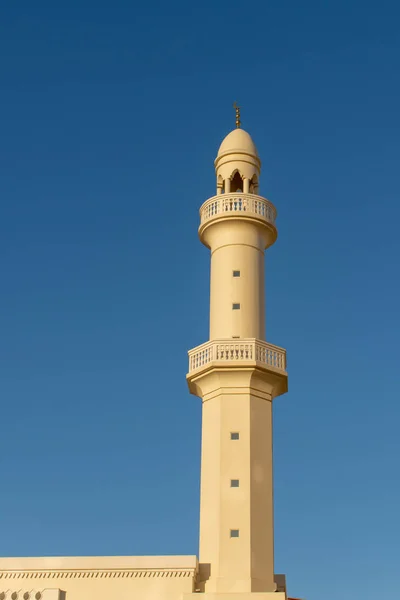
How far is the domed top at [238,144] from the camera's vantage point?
39750mm

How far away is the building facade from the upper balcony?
0.04 m

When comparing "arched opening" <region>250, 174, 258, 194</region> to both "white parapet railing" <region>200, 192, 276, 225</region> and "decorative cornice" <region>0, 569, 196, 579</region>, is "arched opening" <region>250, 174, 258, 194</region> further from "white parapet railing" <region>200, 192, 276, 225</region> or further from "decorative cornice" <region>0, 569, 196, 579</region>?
"decorative cornice" <region>0, 569, 196, 579</region>

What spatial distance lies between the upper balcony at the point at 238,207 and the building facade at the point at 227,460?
4cm

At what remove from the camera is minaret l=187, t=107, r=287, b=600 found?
107ft

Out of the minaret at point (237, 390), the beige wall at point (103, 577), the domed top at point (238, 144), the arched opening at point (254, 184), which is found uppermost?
the domed top at point (238, 144)

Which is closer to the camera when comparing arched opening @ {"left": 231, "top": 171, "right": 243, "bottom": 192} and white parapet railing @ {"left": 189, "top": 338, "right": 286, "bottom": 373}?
white parapet railing @ {"left": 189, "top": 338, "right": 286, "bottom": 373}

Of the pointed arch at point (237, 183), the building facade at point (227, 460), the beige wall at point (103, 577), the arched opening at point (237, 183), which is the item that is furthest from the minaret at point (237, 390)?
the beige wall at point (103, 577)

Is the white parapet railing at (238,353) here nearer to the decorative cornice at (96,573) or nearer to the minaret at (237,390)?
the minaret at (237,390)

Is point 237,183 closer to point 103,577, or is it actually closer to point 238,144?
point 238,144

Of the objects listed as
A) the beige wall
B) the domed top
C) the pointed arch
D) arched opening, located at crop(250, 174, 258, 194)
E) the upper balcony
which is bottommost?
the beige wall

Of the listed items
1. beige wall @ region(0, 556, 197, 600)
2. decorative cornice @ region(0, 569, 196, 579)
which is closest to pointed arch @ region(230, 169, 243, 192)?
beige wall @ region(0, 556, 197, 600)

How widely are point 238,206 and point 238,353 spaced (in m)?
6.14

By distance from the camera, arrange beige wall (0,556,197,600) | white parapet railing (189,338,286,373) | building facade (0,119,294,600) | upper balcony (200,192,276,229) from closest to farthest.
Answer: beige wall (0,556,197,600) → building facade (0,119,294,600) → white parapet railing (189,338,286,373) → upper balcony (200,192,276,229)

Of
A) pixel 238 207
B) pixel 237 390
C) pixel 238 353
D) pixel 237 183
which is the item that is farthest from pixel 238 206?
pixel 237 390
